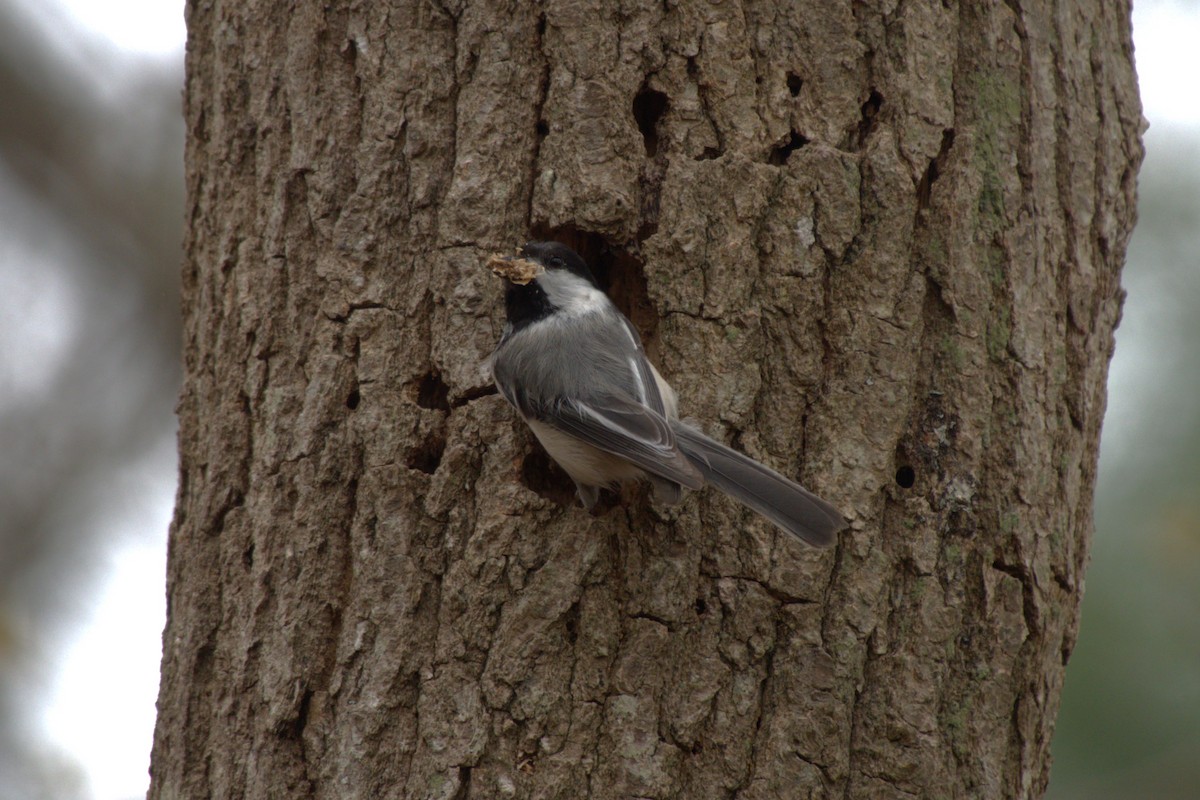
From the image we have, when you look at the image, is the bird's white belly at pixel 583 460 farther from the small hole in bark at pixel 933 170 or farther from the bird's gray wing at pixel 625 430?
the small hole in bark at pixel 933 170

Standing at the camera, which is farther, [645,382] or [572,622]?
[645,382]

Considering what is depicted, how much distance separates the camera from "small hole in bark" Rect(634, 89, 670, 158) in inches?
102

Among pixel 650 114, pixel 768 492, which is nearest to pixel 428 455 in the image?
pixel 768 492

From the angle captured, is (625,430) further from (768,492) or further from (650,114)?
(650,114)

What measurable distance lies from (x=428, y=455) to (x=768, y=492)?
31.4 inches

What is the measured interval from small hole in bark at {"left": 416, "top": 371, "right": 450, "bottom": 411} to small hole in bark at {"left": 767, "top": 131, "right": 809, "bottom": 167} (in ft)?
3.03

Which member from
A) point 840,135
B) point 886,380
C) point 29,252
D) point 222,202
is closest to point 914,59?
point 840,135

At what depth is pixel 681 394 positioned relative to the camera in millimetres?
2488

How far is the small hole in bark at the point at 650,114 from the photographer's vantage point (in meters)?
2.58

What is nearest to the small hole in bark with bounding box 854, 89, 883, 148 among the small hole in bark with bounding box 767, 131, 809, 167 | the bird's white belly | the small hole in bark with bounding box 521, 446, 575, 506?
the small hole in bark with bounding box 767, 131, 809, 167

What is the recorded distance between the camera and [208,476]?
8.68ft

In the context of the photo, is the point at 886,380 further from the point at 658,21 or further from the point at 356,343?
the point at 356,343

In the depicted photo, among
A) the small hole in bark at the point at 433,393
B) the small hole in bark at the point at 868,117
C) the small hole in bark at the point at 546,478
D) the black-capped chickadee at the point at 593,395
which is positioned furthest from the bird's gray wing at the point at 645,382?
the small hole in bark at the point at 868,117

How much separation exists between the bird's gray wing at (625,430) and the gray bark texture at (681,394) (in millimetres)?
100
